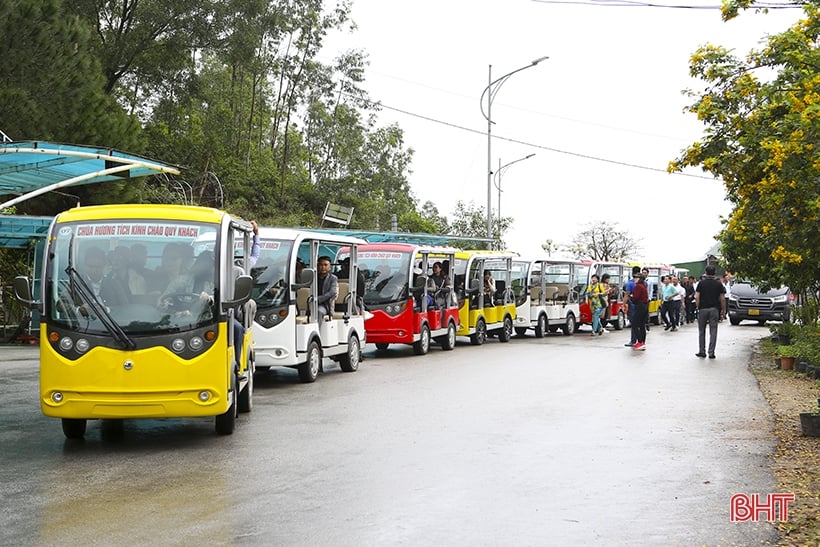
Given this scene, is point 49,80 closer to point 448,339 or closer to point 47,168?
point 47,168

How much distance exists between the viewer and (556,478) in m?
8.24

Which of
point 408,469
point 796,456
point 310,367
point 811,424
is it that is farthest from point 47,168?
point 796,456

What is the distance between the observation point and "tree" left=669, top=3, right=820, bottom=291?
11.5 metres

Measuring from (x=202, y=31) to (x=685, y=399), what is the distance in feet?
94.4

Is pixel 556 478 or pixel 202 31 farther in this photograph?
pixel 202 31

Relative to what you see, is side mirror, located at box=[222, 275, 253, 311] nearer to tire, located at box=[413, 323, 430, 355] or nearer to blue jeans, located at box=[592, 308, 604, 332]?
tire, located at box=[413, 323, 430, 355]

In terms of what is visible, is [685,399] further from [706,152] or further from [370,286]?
[370,286]

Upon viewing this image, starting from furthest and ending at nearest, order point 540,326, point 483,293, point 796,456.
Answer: point 540,326, point 483,293, point 796,456

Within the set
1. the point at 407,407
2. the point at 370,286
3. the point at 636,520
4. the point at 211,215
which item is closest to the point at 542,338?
the point at 370,286

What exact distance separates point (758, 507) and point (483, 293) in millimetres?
18786

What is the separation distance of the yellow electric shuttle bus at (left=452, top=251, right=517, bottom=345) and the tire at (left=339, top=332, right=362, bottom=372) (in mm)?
6307

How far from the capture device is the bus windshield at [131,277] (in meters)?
9.77

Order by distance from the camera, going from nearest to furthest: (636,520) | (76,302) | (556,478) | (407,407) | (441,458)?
(636,520) < (556,478) < (441,458) < (76,302) < (407,407)

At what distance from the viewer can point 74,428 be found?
401 inches
